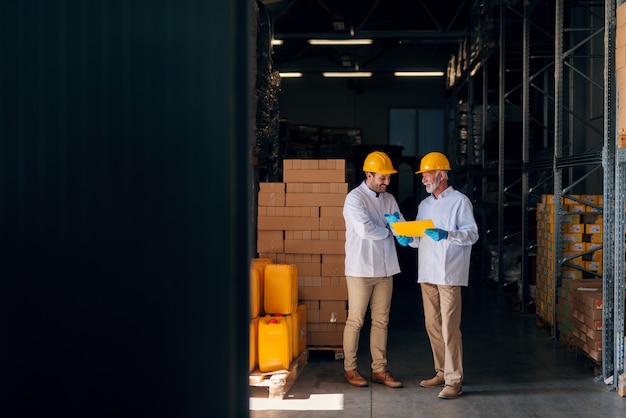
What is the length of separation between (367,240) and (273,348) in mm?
1304

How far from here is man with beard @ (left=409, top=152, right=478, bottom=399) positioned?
5.91 m

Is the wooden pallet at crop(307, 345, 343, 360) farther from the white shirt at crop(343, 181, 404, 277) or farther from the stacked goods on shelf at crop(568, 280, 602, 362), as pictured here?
the stacked goods on shelf at crop(568, 280, 602, 362)

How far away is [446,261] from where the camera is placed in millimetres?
5906

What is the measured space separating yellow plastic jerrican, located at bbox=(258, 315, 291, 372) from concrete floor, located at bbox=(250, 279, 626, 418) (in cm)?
27

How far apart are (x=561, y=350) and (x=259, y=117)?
4.27 metres

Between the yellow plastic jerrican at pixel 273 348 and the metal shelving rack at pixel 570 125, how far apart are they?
9.56ft

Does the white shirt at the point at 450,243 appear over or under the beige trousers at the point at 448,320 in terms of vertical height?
over

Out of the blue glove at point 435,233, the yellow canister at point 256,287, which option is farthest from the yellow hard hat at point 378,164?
the yellow canister at point 256,287

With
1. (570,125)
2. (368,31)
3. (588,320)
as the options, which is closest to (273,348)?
(588,320)

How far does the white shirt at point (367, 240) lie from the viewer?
6.19 metres

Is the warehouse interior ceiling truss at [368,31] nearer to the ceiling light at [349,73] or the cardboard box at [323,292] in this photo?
the ceiling light at [349,73]

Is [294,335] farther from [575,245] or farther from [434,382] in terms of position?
[575,245]

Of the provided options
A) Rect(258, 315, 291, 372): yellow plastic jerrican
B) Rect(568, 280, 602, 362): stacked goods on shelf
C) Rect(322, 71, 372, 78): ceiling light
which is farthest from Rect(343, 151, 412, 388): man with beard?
Rect(322, 71, 372, 78): ceiling light
